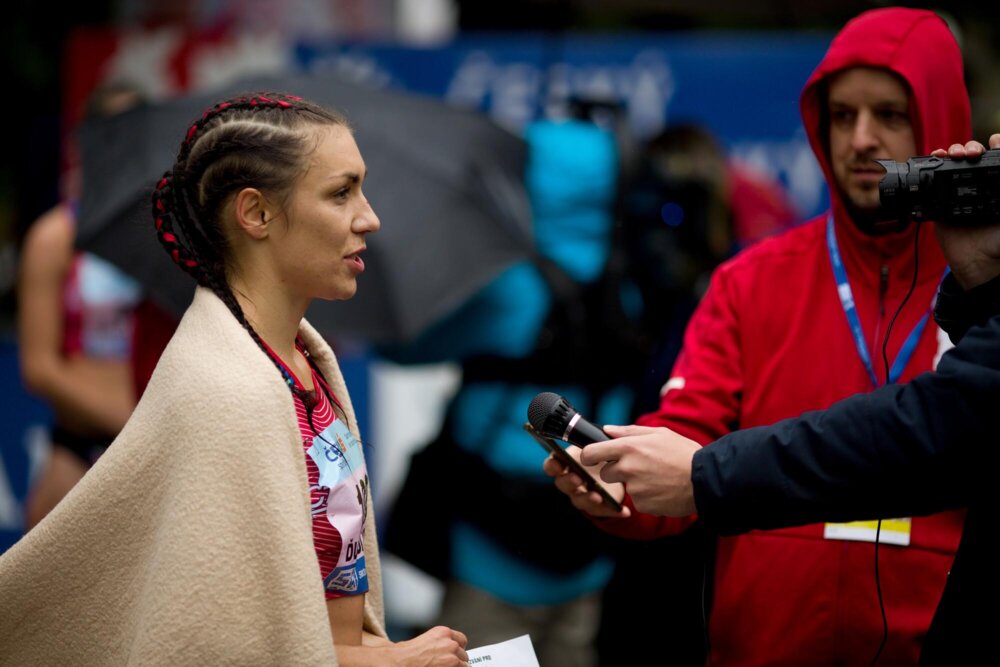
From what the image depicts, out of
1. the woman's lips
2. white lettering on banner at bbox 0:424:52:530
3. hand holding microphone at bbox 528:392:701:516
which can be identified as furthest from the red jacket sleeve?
white lettering on banner at bbox 0:424:52:530

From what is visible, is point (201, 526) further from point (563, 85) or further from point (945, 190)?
point (563, 85)

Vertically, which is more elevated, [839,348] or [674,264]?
[839,348]

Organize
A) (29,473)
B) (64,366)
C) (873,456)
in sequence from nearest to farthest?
1. (873,456)
2. (64,366)
3. (29,473)

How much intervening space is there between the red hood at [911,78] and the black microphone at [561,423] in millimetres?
859

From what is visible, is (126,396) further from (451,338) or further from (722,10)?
(722,10)

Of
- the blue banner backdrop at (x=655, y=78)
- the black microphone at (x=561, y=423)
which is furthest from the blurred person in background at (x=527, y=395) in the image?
the blue banner backdrop at (x=655, y=78)

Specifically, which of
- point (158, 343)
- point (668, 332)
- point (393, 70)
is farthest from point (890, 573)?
point (393, 70)

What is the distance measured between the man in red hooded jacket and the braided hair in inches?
43.3

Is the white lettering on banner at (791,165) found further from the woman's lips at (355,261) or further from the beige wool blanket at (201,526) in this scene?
the beige wool blanket at (201,526)

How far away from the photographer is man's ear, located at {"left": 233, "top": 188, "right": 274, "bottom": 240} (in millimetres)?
2412

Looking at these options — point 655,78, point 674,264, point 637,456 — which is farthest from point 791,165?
point 637,456

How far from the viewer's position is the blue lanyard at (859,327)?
287 centimetres

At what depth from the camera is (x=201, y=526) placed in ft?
7.20

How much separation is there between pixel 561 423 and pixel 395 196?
211 centimetres
